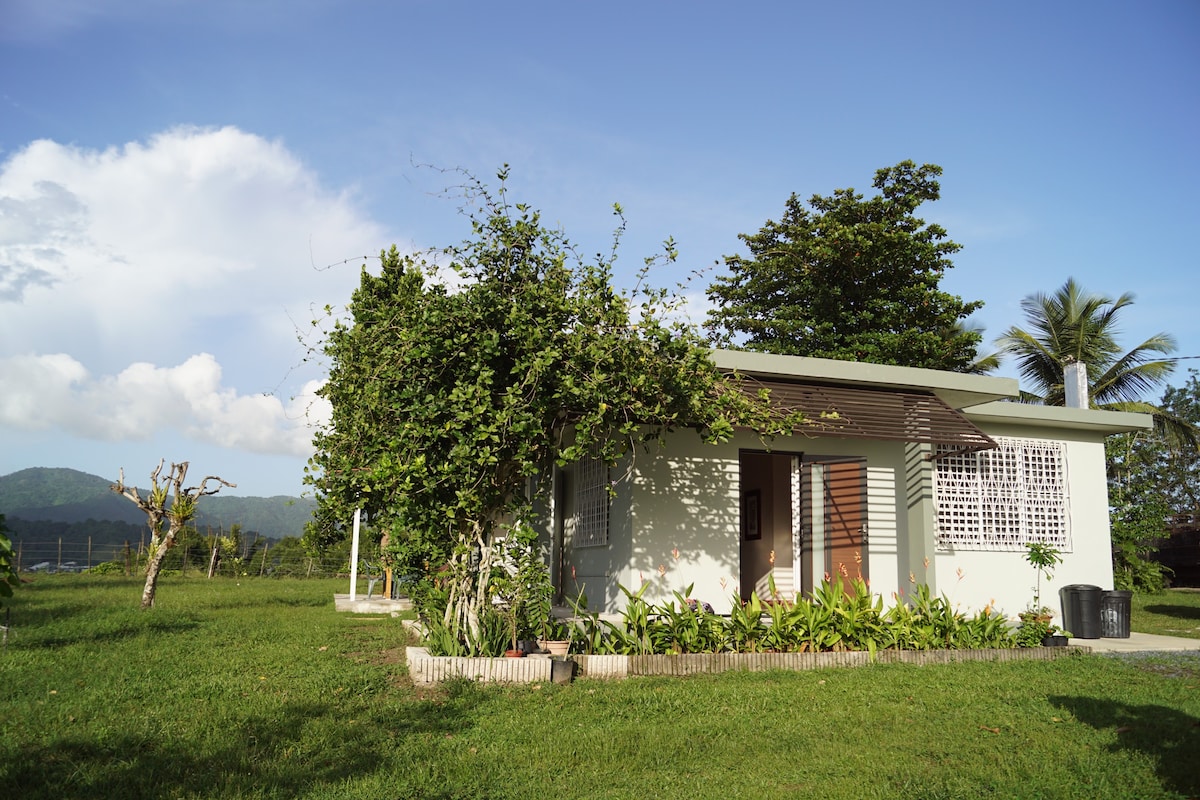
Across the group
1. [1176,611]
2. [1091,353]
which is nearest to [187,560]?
[1176,611]

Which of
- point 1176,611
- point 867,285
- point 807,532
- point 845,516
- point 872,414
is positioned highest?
point 867,285

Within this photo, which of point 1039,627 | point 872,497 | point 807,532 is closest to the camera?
point 1039,627

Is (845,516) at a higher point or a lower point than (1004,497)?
lower

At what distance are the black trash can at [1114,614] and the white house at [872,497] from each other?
0.86 metres

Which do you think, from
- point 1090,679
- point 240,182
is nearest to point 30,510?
point 240,182

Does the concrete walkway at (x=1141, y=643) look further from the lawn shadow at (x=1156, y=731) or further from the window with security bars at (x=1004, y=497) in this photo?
the lawn shadow at (x=1156, y=731)

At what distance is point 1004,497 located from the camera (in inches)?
464

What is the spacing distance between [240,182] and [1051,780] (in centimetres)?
1046

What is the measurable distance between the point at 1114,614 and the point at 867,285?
611 inches

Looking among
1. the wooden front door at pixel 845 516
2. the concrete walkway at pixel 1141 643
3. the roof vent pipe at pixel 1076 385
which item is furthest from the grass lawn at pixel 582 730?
the roof vent pipe at pixel 1076 385

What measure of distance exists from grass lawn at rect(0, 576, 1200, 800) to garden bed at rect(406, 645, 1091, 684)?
260 millimetres

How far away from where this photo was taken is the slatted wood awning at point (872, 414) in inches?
382

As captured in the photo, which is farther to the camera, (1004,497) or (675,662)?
(1004,497)

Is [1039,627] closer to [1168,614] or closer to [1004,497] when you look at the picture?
[1004,497]
